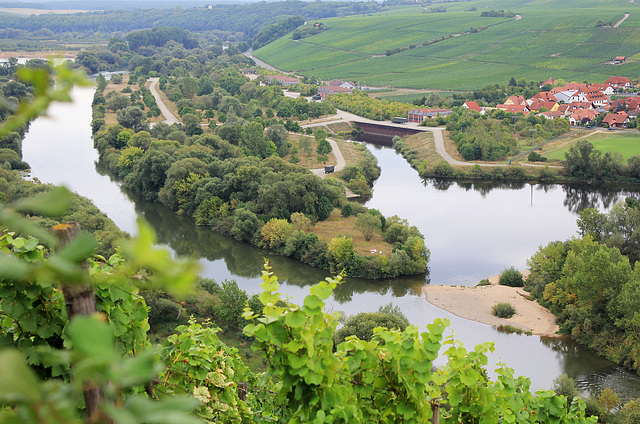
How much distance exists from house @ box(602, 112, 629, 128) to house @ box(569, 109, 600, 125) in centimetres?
114

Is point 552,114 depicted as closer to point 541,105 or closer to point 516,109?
point 516,109

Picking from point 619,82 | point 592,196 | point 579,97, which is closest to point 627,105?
point 579,97

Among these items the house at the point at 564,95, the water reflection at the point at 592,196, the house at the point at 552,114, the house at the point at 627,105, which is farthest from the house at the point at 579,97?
the water reflection at the point at 592,196

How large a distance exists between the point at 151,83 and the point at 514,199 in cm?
4001

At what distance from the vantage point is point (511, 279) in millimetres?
17828

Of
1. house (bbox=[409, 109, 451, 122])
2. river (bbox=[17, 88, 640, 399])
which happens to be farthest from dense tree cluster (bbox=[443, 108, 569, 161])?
river (bbox=[17, 88, 640, 399])

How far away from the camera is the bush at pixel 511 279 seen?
702 inches

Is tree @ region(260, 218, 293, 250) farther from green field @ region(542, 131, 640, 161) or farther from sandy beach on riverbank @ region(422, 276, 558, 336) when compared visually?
green field @ region(542, 131, 640, 161)

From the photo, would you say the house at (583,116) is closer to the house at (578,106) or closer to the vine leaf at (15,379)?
the house at (578,106)

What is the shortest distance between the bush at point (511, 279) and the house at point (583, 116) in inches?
986

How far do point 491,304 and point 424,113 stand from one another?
87.2ft

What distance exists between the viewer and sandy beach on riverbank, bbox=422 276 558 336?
1565 cm

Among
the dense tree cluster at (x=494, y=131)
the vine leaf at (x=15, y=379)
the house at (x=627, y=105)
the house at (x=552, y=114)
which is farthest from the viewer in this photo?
the house at (x=552, y=114)

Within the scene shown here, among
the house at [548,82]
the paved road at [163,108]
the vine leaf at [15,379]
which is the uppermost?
the vine leaf at [15,379]
